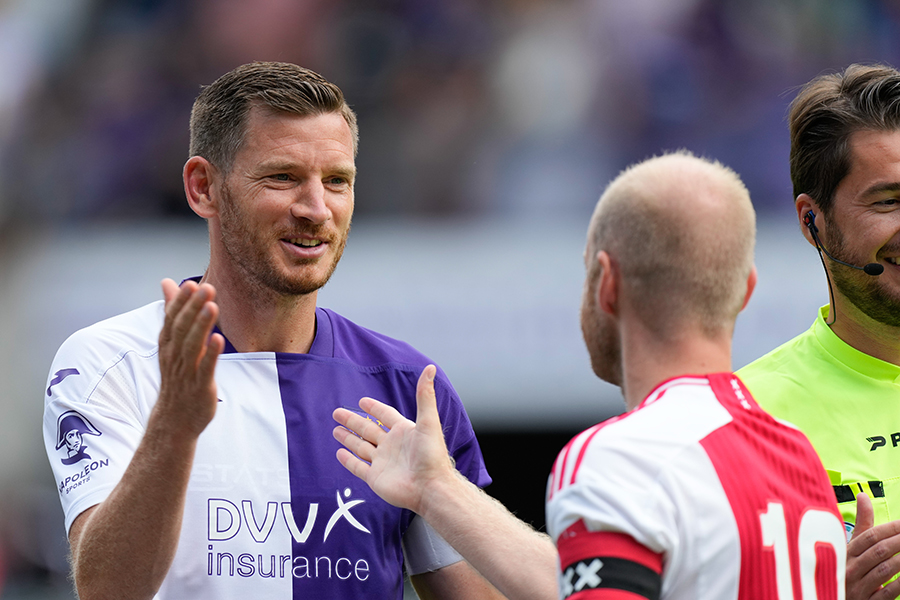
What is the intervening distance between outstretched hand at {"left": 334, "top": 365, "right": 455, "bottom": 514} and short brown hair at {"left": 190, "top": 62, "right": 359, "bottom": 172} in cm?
105

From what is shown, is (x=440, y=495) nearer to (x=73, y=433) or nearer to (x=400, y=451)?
(x=400, y=451)

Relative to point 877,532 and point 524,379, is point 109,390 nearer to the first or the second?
point 877,532

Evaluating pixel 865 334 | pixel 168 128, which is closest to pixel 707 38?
pixel 168 128

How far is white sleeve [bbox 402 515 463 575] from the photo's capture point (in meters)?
3.49

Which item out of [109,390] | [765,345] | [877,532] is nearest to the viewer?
[877,532]

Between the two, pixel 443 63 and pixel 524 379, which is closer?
pixel 524 379

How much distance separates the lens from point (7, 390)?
9.27m

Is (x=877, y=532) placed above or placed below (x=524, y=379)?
below

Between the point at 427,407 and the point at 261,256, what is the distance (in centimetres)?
89

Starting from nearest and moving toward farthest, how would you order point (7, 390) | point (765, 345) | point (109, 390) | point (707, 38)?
1. point (109, 390)
2. point (765, 345)
3. point (7, 390)
4. point (707, 38)

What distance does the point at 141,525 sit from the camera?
2.78 meters

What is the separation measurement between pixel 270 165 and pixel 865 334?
210 cm

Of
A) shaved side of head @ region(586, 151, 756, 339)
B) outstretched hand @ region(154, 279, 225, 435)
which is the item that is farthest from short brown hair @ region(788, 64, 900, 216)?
outstretched hand @ region(154, 279, 225, 435)

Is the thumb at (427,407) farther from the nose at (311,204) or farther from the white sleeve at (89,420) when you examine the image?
the white sleeve at (89,420)
